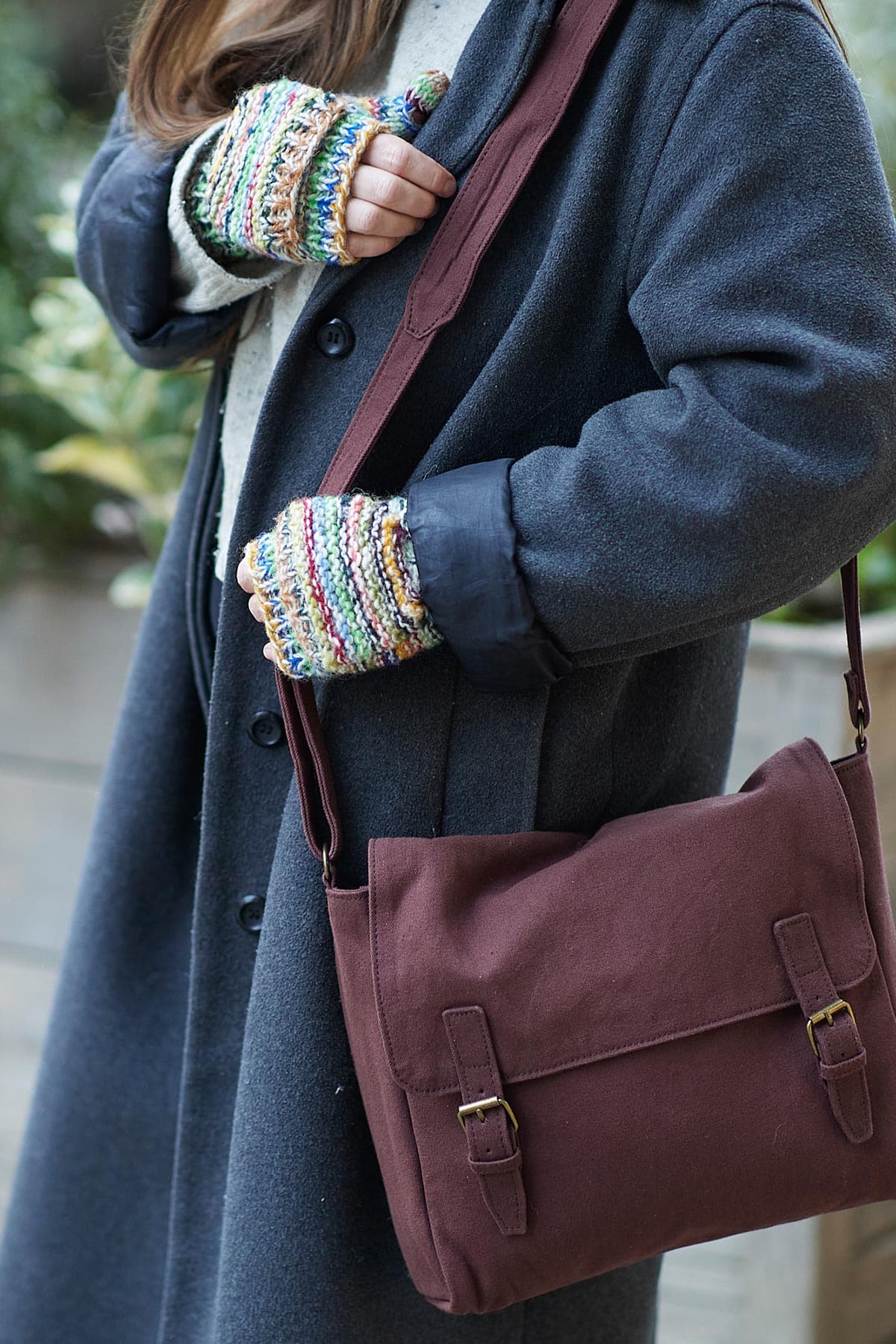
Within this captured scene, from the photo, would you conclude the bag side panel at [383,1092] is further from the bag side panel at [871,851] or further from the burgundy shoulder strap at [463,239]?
the bag side panel at [871,851]

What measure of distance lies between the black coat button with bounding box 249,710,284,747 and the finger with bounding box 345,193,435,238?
14.3 inches

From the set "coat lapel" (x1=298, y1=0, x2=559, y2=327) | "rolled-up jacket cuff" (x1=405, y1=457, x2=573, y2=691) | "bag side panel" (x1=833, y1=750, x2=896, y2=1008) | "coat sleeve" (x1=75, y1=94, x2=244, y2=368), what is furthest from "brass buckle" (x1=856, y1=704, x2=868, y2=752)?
"coat sleeve" (x1=75, y1=94, x2=244, y2=368)

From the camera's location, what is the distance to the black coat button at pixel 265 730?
0.90m

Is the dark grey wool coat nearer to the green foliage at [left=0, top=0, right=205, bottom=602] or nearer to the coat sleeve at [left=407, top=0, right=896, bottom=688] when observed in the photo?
the coat sleeve at [left=407, top=0, right=896, bottom=688]

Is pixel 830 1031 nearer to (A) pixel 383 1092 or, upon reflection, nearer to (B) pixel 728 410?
(A) pixel 383 1092

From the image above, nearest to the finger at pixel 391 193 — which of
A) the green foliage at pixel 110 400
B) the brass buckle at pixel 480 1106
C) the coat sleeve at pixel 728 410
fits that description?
the coat sleeve at pixel 728 410

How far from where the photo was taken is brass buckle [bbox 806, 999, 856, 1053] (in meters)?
0.75

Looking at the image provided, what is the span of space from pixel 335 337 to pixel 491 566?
23cm

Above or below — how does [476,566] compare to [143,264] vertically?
below

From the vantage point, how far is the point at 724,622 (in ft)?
2.49

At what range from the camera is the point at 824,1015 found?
2.45ft

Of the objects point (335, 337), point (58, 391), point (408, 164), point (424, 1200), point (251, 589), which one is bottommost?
point (424, 1200)

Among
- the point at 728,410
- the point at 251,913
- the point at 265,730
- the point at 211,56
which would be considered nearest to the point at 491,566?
the point at 728,410

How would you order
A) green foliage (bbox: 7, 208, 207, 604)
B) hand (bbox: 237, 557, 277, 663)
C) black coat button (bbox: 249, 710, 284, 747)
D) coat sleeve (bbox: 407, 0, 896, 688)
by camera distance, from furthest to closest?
green foliage (bbox: 7, 208, 207, 604), black coat button (bbox: 249, 710, 284, 747), hand (bbox: 237, 557, 277, 663), coat sleeve (bbox: 407, 0, 896, 688)
